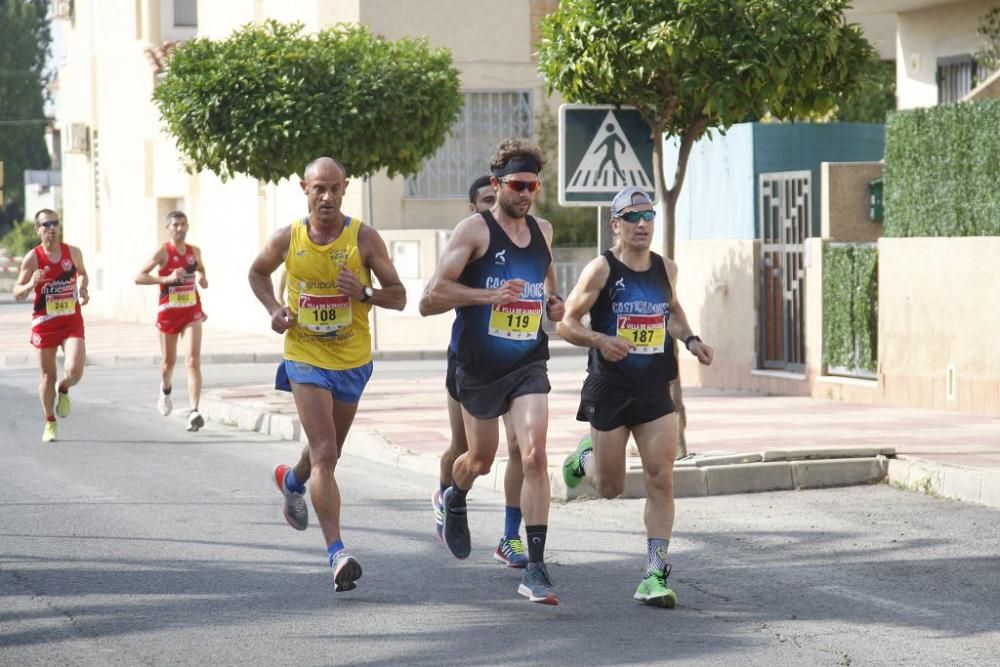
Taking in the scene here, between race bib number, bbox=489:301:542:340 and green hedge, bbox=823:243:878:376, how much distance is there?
30.1 feet

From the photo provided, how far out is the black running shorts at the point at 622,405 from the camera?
8.01m

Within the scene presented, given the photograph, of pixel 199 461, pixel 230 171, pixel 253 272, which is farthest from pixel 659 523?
pixel 230 171

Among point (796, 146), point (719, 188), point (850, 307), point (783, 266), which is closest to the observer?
point (850, 307)

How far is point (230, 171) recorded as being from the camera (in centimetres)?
1973

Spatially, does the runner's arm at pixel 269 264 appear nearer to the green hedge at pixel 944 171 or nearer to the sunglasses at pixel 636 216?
the sunglasses at pixel 636 216

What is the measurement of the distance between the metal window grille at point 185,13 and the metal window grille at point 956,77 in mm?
20110

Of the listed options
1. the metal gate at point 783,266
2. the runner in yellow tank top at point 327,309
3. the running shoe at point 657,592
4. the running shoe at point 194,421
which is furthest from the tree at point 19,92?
the running shoe at point 657,592

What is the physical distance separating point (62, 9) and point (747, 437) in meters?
35.4

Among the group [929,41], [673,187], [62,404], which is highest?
[929,41]

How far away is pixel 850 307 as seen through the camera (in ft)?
55.6

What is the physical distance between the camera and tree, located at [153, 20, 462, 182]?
63.7 ft

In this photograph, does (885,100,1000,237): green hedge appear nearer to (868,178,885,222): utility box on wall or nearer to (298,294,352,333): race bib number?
(868,178,885,222): utility box on wall

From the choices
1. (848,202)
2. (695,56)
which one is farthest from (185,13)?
(695,56)

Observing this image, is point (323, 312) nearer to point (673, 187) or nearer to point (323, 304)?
point (323, 304)
